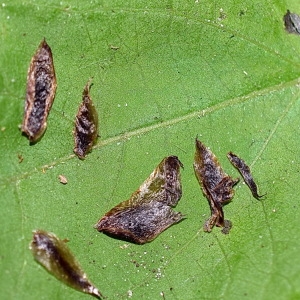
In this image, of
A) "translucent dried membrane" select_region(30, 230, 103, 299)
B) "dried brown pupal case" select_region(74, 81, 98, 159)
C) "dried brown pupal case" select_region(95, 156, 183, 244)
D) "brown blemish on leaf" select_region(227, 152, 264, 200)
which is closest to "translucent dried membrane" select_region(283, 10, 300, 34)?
"brown blemish on leaf" select_region(227, 152, 264, 200)

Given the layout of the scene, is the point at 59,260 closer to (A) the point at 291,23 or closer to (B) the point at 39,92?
(B) the point at 39,92

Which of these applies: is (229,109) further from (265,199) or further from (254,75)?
(265,199)

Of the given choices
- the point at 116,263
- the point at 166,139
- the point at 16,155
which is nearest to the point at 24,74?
the point at 16,155

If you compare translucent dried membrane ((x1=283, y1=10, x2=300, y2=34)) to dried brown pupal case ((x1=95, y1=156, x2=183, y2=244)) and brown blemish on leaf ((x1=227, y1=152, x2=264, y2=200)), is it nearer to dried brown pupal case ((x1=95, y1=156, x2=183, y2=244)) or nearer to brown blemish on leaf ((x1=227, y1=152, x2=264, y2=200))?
brown blemish on leaf ((x1=227, y1=152, x2=264, y2=200))

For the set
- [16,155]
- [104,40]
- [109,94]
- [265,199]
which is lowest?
[265,199]

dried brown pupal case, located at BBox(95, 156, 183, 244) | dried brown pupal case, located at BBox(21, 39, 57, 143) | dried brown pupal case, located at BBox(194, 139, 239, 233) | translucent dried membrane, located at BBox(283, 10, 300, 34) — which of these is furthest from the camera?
translucent dried membrane, located at BBox(283, 10, 300, 34)

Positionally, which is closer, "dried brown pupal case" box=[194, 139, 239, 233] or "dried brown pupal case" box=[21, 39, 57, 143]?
"dried brown pupal case" box=[21, 39, 57, 143]

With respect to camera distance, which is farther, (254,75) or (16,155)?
(254,75)

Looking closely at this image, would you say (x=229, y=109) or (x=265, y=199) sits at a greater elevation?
(x=229, y=109)
